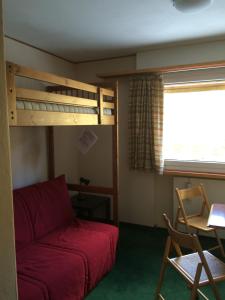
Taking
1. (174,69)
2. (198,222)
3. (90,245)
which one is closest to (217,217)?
(198,222)

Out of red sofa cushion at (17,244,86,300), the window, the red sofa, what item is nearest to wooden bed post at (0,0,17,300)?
the red sofa

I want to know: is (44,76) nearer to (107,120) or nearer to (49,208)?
(107,120)

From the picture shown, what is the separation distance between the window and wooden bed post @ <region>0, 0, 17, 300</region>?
2.86m

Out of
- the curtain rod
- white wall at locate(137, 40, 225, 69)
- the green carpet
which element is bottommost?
the green carpet

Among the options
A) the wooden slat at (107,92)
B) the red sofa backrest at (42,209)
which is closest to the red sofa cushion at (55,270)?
the red sofa backrest at (42,209)

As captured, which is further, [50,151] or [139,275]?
[50,151]

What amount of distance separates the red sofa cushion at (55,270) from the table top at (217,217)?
1.08 m

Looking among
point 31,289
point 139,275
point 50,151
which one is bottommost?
point 139,275

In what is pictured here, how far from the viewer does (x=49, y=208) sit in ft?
8.97

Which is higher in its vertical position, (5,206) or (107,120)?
(107,120)

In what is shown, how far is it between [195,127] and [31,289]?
2619 mm

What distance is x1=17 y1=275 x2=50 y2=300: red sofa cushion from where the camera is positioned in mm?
1660

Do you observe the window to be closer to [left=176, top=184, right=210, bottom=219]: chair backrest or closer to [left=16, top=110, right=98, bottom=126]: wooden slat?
[left=176, top=184, right=210, bottom=219]: chair backrest

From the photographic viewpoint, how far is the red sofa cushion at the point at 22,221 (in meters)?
2.32
